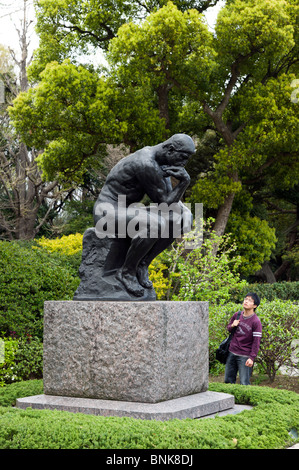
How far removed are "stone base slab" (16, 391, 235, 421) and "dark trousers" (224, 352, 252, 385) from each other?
4.38 feet

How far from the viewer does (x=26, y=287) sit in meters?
8.20

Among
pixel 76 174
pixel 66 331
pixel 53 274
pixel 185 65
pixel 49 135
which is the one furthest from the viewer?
pixel 76 174

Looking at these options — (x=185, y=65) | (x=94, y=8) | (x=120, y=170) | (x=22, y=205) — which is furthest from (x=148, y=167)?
(x=22, y=205)

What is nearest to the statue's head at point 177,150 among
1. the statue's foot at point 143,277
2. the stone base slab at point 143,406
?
the statue's foot at point 143,277

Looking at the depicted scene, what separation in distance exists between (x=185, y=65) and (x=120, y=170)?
379 inches

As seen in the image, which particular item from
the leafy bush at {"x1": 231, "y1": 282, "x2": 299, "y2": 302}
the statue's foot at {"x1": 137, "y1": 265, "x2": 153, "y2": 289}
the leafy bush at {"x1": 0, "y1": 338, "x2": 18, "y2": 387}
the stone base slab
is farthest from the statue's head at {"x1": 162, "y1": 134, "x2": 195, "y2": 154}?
the leafy bush at {"x1": 231, "y1": 282, "x2": 299, "y2": 302}

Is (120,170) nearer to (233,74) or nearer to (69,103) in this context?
(69,103)

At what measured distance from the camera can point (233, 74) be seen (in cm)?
1567

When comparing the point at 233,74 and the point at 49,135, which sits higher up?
the point at 233,74

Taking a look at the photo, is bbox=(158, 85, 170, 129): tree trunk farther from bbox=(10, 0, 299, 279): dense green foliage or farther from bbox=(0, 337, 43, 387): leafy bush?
bbox=(0, 337, 43, 387): leafy bush

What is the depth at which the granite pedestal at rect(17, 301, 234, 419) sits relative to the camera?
4.73 metres

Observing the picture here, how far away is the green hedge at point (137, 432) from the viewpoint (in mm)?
3672

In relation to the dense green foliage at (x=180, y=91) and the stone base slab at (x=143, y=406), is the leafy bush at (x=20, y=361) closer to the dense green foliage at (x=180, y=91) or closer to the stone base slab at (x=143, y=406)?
the stone base slab at (x=143, y=406)

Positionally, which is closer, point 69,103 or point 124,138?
point 69,103
